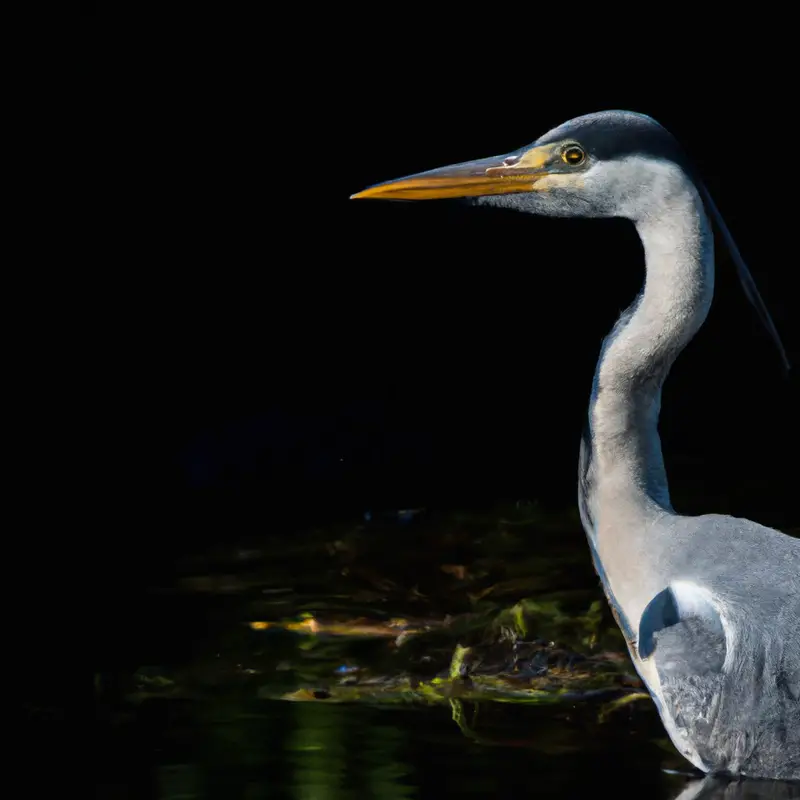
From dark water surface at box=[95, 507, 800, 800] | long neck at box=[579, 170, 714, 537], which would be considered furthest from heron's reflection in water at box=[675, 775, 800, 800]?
long neck at box=[579, 170, 714, 537]

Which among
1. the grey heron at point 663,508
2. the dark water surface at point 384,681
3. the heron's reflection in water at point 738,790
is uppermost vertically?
the grey heron at point 663,508

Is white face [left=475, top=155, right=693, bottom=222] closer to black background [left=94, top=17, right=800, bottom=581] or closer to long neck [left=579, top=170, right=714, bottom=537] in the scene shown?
long neck [left=579, top=170, right=714, bottom=537]

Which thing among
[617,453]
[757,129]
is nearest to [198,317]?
[757,129]

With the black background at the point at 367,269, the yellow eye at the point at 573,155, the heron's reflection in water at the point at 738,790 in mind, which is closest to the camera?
the heron's reflection in water at the point at 738,790

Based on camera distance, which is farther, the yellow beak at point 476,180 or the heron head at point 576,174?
the yellow beak at point 476,180

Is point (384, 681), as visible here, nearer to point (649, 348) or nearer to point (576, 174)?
point (649, 348)

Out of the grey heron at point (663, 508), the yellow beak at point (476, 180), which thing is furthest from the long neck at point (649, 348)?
the yellow beak at point (476, 180)

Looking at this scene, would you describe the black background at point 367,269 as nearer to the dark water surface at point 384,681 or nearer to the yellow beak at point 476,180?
the dark water surface at point 384,681

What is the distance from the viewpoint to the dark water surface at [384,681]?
3996 mm

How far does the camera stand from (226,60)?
31.2 feet

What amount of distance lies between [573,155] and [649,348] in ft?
1.92

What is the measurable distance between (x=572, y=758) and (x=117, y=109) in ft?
19.8

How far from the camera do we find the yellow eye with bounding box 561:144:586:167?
174 inches

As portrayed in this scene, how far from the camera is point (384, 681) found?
15.5 ft
